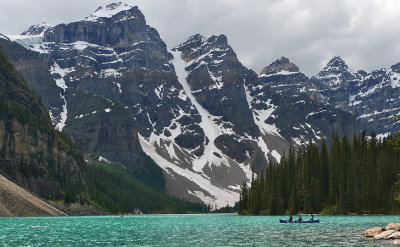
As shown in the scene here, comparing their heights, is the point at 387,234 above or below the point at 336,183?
below

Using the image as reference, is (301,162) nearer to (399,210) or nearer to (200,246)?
(399,210)

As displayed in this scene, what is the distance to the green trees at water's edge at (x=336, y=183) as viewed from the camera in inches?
6211

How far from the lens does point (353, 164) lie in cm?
16200

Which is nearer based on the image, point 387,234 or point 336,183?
point 387,234

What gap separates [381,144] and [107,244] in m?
134

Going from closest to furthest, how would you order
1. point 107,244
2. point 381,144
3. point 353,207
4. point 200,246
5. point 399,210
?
point 200,246
point 107,244
point 399,210
point 353,207
point 381,144

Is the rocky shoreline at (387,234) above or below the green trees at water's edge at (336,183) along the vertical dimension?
below

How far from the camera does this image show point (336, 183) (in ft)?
549

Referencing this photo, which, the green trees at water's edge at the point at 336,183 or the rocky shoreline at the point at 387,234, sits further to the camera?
the green trees at water's edge at the point at 336,183

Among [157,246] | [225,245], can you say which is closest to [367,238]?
[225,245]

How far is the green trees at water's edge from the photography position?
15775 cm

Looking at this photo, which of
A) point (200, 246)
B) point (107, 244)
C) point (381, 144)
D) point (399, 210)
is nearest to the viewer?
point (200, 246)

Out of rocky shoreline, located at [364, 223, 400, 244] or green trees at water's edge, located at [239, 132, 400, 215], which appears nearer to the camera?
rocky shoreline, located at [364, 223, 400, 244]

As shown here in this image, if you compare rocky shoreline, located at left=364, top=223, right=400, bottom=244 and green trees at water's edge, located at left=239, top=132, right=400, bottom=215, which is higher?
green trees at water's edge, located at left=239, top=132, right=400, bottom=215
